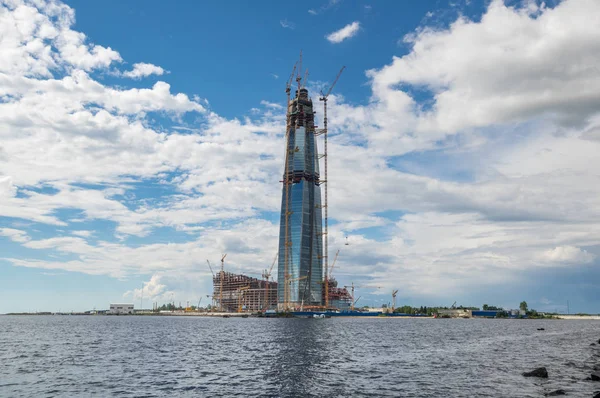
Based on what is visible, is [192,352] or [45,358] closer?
[45,358]

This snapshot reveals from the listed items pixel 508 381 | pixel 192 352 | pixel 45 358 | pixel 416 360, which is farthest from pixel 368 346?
pixel 45 358

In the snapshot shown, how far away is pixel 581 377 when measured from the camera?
2776 inches

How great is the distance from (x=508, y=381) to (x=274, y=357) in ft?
151

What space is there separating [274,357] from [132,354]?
31.5 m

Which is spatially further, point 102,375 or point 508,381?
point 102,375

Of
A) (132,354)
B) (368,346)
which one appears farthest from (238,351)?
(368,346)

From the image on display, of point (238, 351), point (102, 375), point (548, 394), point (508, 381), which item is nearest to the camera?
point (548, 394)

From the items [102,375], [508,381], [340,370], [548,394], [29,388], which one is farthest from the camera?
[340,370]

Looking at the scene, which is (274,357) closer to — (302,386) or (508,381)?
(302,386)

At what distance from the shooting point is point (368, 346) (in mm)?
121375

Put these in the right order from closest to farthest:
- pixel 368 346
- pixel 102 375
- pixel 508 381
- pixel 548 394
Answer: pixel 548 394
pixel 508 381
pixel 102 375
pixel 368 346

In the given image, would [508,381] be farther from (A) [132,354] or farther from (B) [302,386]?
(A) [132,354]

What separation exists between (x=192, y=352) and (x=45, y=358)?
29803 mm

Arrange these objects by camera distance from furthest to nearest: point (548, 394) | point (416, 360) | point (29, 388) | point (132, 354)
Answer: point (132, 354) < point (416, 360) < point (29, 388) < point (548, 394)
